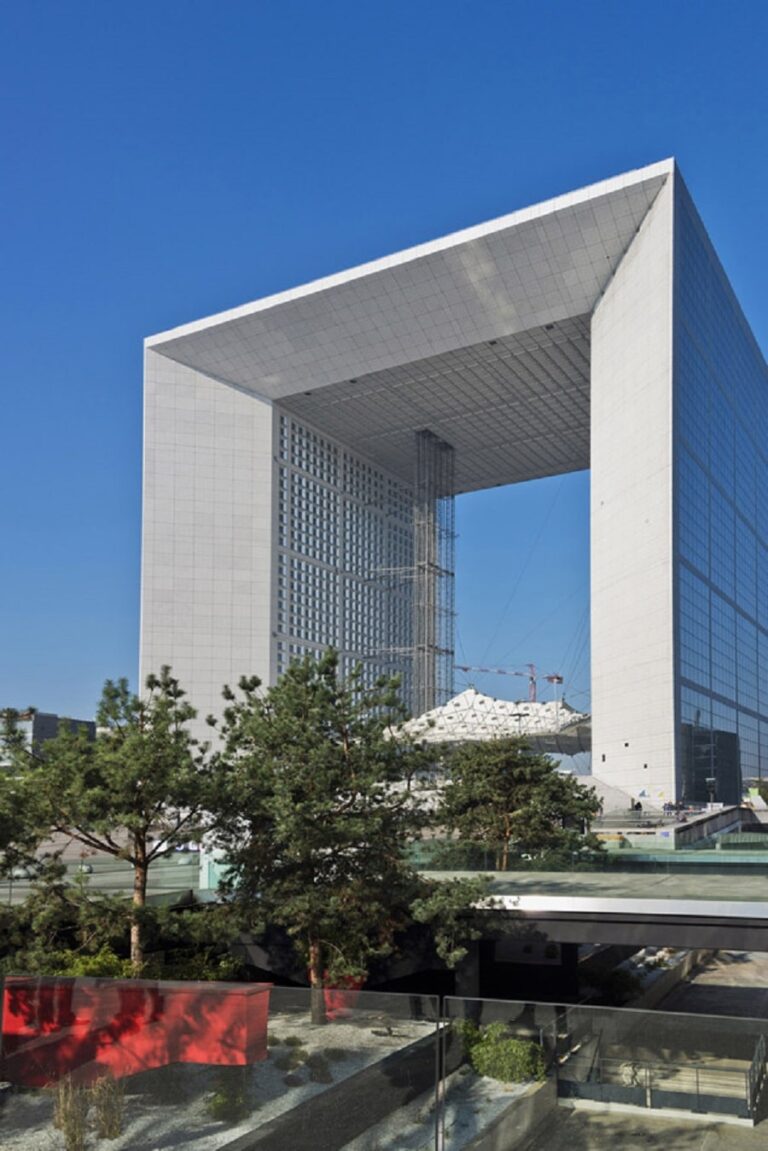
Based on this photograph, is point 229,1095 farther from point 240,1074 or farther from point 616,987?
point 616,987

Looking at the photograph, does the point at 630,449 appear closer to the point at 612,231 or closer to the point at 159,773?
the point at 612,231

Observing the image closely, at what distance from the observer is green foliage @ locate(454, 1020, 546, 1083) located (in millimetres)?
11812

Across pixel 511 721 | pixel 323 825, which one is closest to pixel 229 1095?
pixel 323 825

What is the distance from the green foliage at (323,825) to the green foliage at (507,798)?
30.2 feet

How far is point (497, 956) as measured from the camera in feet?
92.2

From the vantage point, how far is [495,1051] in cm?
1184

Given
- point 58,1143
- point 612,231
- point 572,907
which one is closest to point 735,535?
point 612,231

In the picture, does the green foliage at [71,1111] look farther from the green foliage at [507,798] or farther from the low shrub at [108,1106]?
the green foliage at [507,798]

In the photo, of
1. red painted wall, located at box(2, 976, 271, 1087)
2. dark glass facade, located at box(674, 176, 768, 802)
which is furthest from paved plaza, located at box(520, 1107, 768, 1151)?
dark glass facade, located at box(674, 176, 768, 802)

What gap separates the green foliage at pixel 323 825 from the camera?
21.3 metres

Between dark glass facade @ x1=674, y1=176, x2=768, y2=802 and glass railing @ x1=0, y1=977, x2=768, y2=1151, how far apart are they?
47.9 meters

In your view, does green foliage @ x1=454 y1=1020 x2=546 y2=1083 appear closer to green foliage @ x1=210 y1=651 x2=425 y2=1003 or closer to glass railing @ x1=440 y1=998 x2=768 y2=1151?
glass railing @ x1=440 y1=998 x2=768 y2=1151

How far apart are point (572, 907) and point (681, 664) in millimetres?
39108

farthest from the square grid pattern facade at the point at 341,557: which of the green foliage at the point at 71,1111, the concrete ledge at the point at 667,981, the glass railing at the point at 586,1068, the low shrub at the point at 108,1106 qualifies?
the low shrub at the point at 108,1106
